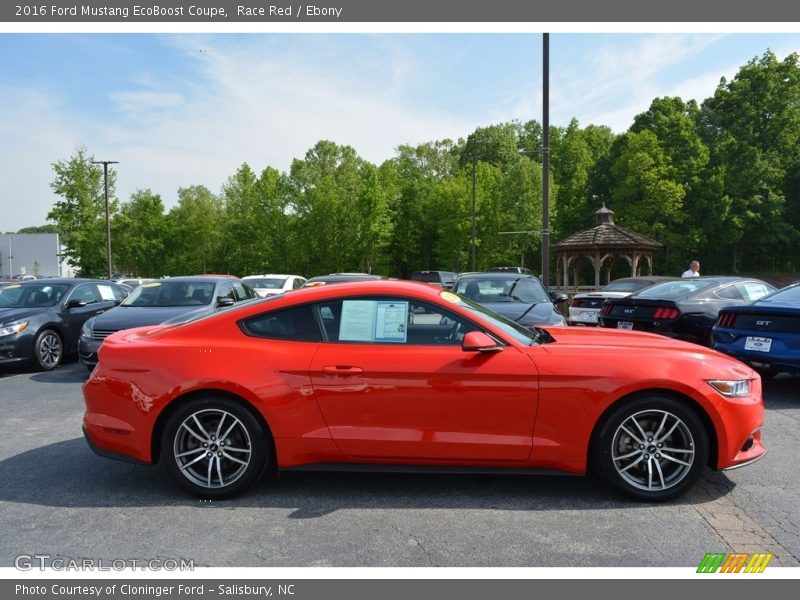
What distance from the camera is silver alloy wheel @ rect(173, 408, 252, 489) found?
4.00 meters

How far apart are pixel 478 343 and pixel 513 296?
18.5 feet

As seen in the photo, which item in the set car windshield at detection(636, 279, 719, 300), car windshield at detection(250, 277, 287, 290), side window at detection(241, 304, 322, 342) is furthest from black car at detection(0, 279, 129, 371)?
car windshield at detection(636, 279, 719, 300)

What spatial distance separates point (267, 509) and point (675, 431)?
9.07 ft

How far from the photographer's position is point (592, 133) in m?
65.3

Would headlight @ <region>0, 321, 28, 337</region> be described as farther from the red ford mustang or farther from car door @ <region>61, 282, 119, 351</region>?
the red ford mustang

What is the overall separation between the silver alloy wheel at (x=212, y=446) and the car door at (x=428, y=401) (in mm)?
641

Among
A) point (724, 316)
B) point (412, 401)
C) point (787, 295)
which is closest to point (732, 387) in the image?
point (412, 401)

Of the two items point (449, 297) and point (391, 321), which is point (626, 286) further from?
point (391, 321)

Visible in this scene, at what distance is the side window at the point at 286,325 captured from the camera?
4.09m

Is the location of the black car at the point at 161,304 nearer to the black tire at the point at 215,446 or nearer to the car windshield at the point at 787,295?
the black tire at the point at 215,446

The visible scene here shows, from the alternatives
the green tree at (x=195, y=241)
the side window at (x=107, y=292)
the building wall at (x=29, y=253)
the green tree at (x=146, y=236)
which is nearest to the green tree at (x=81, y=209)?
the green tree at (x=146, y=236)

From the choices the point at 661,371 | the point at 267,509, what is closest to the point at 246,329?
the point at 267,509

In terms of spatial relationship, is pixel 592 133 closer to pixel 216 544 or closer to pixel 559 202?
pixel 559 202

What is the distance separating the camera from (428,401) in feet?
12.6
